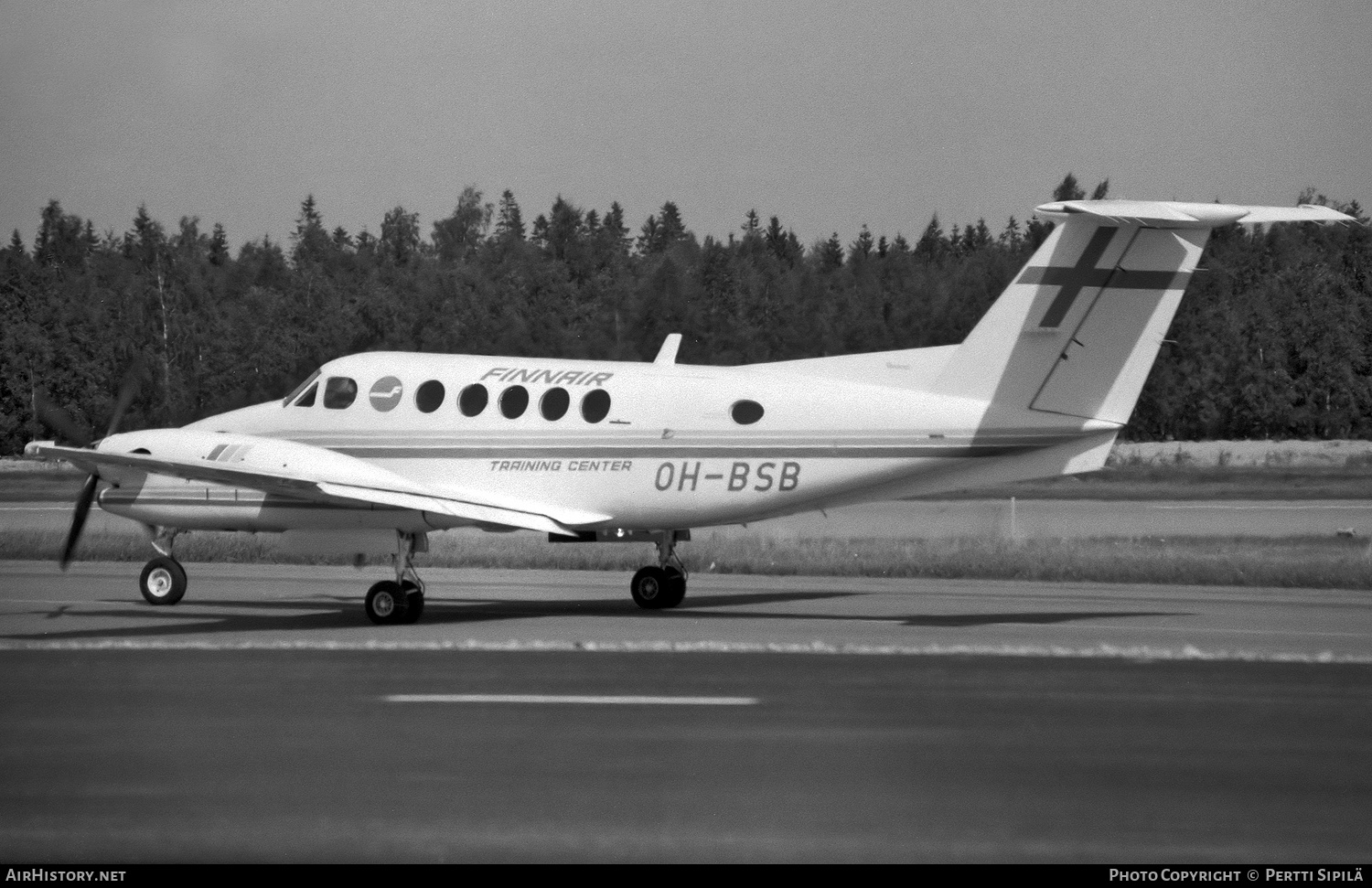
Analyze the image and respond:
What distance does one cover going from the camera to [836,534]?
1378 inches

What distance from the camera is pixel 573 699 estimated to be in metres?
11.4

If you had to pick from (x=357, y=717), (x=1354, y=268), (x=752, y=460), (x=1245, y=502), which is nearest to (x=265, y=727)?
(x=357, y=717)

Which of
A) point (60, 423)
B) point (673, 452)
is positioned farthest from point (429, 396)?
point (60, 423)

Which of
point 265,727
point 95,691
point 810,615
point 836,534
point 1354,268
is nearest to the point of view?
point 265,727

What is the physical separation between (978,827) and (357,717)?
4687mm

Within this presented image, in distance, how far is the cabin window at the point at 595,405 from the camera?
19078 millimetres

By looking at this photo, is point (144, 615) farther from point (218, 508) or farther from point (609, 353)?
point (609, 353)

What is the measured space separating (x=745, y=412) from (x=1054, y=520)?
805 inches

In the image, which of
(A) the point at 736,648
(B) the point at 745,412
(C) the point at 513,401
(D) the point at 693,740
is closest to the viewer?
(D) the point at 693,740

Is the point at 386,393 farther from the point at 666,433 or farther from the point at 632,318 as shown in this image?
the point at 632,318

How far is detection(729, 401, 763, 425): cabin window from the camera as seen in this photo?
60.5 feet

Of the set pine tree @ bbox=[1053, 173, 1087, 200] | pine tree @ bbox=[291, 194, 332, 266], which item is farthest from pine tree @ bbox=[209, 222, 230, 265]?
pine tree @ bbox=[1053, 173, 1087, 200]

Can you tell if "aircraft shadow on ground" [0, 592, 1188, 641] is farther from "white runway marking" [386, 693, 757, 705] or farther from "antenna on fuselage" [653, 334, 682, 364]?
"white runway marking" [386, 693, 757, 705]

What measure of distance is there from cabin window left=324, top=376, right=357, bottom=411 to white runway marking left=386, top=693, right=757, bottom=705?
29.4 feet
